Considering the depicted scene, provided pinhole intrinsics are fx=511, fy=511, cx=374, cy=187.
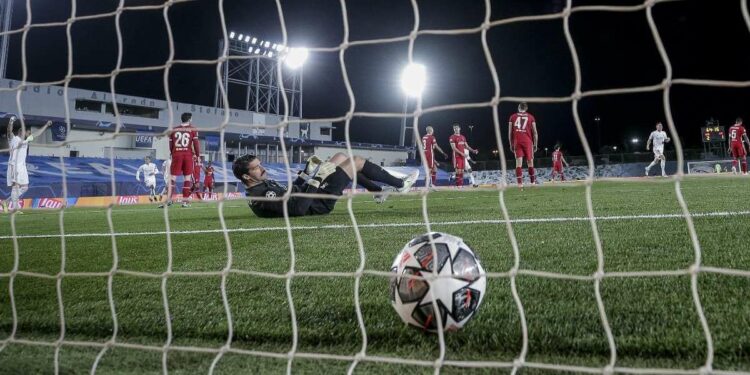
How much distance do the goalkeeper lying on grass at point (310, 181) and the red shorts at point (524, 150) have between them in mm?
5112

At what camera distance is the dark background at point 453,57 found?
35781 millimetres

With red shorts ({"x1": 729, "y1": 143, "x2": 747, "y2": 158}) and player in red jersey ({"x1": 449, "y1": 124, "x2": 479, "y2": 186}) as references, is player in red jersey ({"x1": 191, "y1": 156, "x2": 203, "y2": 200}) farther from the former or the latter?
red shorts ({"x1": 729, "y1": 143, "x2": 747, "y2": 158})

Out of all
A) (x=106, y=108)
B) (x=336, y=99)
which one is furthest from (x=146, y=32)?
(x=336, y=99)

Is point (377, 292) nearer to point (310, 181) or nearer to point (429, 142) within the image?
point (310, 181)

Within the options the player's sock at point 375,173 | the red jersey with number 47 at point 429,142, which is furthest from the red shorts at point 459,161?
the player's sock at point 375,173

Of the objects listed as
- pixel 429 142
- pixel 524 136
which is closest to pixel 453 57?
pixel 429 142

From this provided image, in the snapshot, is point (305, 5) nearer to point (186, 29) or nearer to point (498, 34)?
point (186, 29)

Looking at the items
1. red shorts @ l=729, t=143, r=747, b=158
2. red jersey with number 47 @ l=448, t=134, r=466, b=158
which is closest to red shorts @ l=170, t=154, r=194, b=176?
red jersey with number 47 @ l=448, t=134, r=466, b=158

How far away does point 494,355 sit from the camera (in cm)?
155

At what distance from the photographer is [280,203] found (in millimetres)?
5973

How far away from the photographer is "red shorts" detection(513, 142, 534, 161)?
35.6 feet

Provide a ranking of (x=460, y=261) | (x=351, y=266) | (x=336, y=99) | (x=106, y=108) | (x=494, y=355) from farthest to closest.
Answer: (x=336, y=99) < (x=106, y=108) < (x=351, y=266) < (x=460, y=261) < (x=494, y=355)

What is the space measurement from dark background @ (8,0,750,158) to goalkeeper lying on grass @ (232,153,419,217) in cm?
2918

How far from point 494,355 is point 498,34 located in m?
41.4
